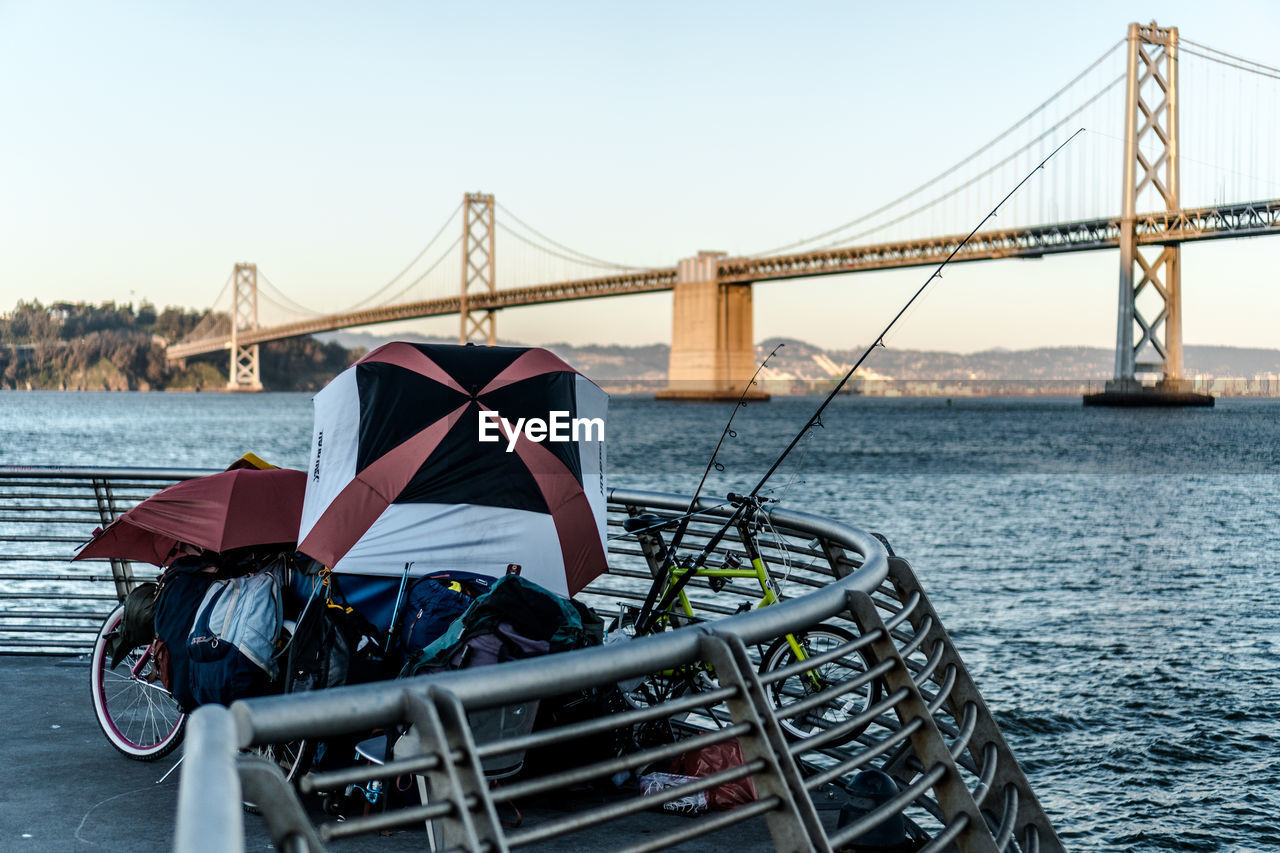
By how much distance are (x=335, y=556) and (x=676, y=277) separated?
7384 cm

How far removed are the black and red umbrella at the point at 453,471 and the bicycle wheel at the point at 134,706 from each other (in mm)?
764

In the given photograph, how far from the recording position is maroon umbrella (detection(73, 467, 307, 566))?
11.0 ft

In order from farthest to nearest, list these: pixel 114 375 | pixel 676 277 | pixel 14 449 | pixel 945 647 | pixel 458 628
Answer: pixel 114 375, pixel 676 277, pixel 14 449, pixel 458 628, pixel 945 647

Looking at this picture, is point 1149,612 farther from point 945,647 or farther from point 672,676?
point 945,647

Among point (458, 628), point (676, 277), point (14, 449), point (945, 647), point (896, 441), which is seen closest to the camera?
point (945, 647)

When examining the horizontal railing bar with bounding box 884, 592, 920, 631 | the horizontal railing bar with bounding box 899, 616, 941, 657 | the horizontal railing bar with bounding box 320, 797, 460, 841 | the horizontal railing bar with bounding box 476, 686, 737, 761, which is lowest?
the horizontal railing bar with bounding box 899, 616, 941, 657

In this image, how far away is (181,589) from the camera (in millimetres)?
3271

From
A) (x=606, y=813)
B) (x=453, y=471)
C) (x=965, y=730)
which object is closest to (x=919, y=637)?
(x=965, y=730)

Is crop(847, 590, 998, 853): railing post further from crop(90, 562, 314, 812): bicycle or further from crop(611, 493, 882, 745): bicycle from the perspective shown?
crop(90, 562, 314, 812): bicycle

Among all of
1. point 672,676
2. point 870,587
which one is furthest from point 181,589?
point 870,587

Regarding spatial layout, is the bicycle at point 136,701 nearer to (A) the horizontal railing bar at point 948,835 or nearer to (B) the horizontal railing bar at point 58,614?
(B) the horizontal railing bar at point 58,614

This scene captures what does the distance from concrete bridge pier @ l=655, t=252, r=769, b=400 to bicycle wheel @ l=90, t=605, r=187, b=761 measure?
7304 cm

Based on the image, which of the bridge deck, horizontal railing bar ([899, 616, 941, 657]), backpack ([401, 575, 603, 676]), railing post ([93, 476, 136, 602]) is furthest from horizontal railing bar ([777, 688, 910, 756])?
the bridge deck

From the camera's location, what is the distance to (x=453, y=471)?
3.62 meters
